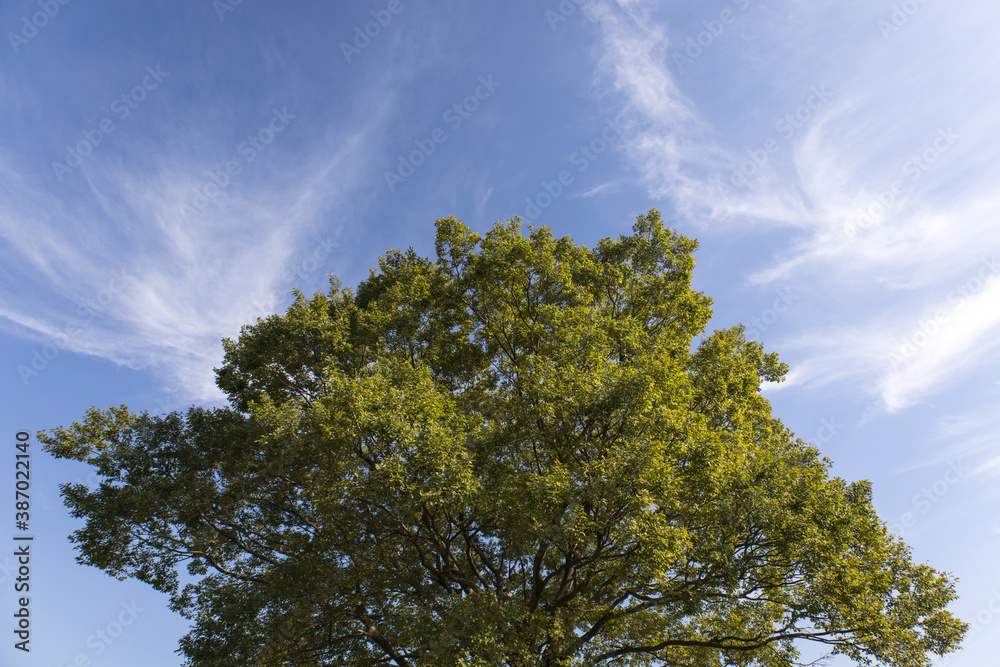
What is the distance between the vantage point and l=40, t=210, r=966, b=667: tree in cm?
1034

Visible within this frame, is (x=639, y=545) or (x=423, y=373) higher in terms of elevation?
(x=423, y=373)

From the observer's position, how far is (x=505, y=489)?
11.2 meters

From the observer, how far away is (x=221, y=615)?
1120 centimetres

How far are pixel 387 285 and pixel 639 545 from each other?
9.63 metres

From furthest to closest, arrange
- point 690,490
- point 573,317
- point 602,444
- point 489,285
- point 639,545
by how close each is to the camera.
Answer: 1. point 489,285
2. point 573,317
3. point 602,444
4. point 690,490
5. point 639,545

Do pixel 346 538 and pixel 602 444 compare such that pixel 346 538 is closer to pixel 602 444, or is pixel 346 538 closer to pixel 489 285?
pixel 602 444

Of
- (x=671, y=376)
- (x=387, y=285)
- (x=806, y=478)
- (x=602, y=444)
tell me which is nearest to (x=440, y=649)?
(x=602, y=444)

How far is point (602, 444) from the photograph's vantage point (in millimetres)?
11906

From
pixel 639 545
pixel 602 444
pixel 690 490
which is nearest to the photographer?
pixel 639 545

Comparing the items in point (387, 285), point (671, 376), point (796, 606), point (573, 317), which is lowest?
point (796, 606)

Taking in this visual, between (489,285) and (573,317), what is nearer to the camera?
(573,317)

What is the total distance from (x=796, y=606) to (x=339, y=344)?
11.4 m

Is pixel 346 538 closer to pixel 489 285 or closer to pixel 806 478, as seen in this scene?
pixel 489 285

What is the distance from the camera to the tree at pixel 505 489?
1034cm
